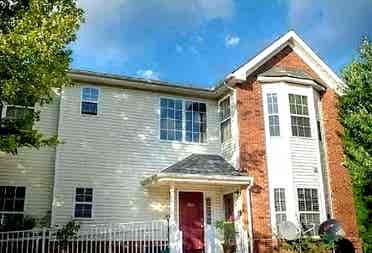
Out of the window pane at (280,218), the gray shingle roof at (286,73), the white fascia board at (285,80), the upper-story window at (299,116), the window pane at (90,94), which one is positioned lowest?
the window pane at (280,218)

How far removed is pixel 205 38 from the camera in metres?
20.8

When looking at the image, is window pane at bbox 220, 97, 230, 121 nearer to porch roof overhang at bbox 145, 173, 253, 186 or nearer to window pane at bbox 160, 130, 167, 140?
window pane at bbox 160, 130, 167, 140

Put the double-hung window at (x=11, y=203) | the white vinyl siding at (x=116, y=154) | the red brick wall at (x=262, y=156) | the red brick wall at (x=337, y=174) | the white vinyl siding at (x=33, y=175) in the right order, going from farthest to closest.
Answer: the red brick wall at (x=337, y=174)
the red brick wall at (x=262, y=156)
the white vinyl siding at (x=116, y=154)
the white vinyl siding at (x=33, y=175)
the double-hung window at (x=11, y=203)

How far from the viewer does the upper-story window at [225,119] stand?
1850cm

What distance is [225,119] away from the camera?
18.8m

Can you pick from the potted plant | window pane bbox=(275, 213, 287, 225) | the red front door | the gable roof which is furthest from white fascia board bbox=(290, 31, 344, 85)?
the potted plant

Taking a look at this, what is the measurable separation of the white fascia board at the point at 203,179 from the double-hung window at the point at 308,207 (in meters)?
2.26

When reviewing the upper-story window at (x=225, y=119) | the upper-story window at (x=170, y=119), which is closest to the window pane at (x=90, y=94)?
the upper-story window at (x=170, y=119)

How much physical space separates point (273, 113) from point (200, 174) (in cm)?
441

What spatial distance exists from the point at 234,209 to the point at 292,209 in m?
2.25

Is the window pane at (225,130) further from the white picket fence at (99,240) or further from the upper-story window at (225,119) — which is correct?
the white picket fence at (99,240)

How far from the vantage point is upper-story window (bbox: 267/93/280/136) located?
17.9 meters

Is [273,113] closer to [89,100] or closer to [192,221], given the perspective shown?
[192,221]

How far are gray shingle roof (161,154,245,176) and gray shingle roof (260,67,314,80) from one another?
4202 mm
